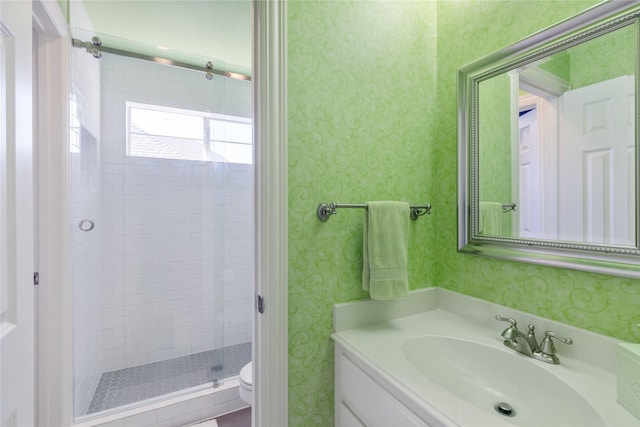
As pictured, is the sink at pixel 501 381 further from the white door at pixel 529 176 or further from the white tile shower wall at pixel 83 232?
the white tile shower wall at pixel 83 232

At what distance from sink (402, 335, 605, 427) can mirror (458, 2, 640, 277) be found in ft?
1.06

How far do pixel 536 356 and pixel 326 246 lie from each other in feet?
2.28

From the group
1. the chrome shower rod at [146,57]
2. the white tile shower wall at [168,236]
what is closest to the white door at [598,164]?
the white tile shower wall at [168,236]

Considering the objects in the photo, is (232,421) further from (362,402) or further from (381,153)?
(381,153)

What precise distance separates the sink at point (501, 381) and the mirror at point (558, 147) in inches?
12.7

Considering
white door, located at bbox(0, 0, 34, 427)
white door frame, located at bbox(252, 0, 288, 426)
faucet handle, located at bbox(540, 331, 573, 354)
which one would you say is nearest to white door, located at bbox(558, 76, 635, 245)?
faucet handle, located at bbox(540, 331, 573, 354)

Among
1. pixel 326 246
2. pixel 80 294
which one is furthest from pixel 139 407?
pixel 326 246

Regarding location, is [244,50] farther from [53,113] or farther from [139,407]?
[139,407]

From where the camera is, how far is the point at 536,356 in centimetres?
79

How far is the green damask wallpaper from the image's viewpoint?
0.92 metres

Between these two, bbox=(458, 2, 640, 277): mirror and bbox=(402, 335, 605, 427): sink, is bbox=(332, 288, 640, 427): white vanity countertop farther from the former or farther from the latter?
bbox=(458, 2, 640, 277): mirror

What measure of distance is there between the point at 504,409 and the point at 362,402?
0.38 meters

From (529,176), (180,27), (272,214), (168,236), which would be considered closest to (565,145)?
(529,176)

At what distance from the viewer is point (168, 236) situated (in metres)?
2.17
